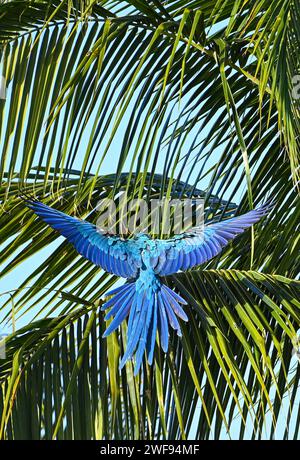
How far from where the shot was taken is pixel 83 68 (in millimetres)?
2961

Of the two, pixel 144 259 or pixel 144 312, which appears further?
pixel 144 259

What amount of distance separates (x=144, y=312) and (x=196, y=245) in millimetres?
268

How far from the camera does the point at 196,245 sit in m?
2.91

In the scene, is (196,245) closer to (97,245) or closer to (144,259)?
(144,259)

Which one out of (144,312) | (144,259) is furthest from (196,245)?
(144,312)

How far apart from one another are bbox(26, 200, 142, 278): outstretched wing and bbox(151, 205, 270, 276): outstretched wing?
0.07 m

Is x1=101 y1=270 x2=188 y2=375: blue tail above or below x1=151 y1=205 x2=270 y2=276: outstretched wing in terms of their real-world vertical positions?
below

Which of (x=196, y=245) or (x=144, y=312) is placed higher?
(x=196, y=245)

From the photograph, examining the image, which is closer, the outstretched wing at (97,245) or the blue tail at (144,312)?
the blue tail at (144,312)

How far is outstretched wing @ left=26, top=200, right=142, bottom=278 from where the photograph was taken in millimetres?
2895

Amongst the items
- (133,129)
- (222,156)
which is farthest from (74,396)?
(222,156)

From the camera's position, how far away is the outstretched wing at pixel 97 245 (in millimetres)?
2895

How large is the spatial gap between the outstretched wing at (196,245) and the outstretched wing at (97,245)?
0.07 metres

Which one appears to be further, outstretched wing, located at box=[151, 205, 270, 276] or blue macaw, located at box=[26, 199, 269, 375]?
outstretched wing, located at box=[151, 205, 270, 276]
